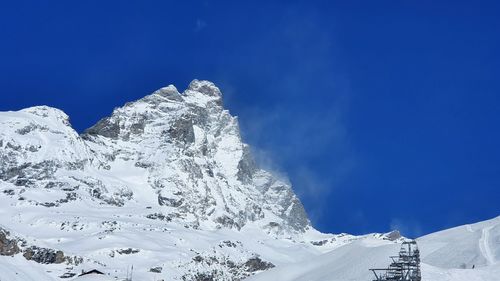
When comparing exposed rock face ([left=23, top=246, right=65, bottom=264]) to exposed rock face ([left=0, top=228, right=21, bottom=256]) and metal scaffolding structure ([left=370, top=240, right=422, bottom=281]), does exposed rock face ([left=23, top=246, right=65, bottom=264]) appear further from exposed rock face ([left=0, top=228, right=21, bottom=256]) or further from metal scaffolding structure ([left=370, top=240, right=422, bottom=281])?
metal scaffolding structure ([left=370, top=240, right=422, bottom=281])

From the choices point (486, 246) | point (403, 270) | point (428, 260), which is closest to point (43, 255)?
point (428, 260)

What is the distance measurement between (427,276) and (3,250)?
111 metres

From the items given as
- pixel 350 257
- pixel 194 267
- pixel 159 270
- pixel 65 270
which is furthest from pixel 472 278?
pixel 194 267

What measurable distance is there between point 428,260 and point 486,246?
32.5 ft

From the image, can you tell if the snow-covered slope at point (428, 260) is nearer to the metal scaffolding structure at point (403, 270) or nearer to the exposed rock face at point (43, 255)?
the metal scaffolding structure at point (403, 270)

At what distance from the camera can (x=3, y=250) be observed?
504 ft

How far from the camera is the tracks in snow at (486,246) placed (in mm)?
87738

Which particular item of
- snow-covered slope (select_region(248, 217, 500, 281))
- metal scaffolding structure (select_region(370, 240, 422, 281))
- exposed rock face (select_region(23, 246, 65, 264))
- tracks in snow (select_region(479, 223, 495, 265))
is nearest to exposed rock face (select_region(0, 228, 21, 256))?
exposed rock face (select_region(23, 246, 65, 264))

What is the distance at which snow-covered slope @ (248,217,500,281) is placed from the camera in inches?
2586

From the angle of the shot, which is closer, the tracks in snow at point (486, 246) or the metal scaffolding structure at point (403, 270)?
the metal scaffolding structure at point (403, 270)

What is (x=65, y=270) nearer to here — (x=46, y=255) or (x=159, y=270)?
(x=46, y=255)

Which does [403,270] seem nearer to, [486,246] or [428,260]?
[428,260]

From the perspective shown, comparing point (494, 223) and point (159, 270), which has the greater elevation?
point (159, 270)

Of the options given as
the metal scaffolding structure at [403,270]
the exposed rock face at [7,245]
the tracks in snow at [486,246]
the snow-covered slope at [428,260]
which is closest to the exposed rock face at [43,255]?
the exposed rock face at [7,245]
